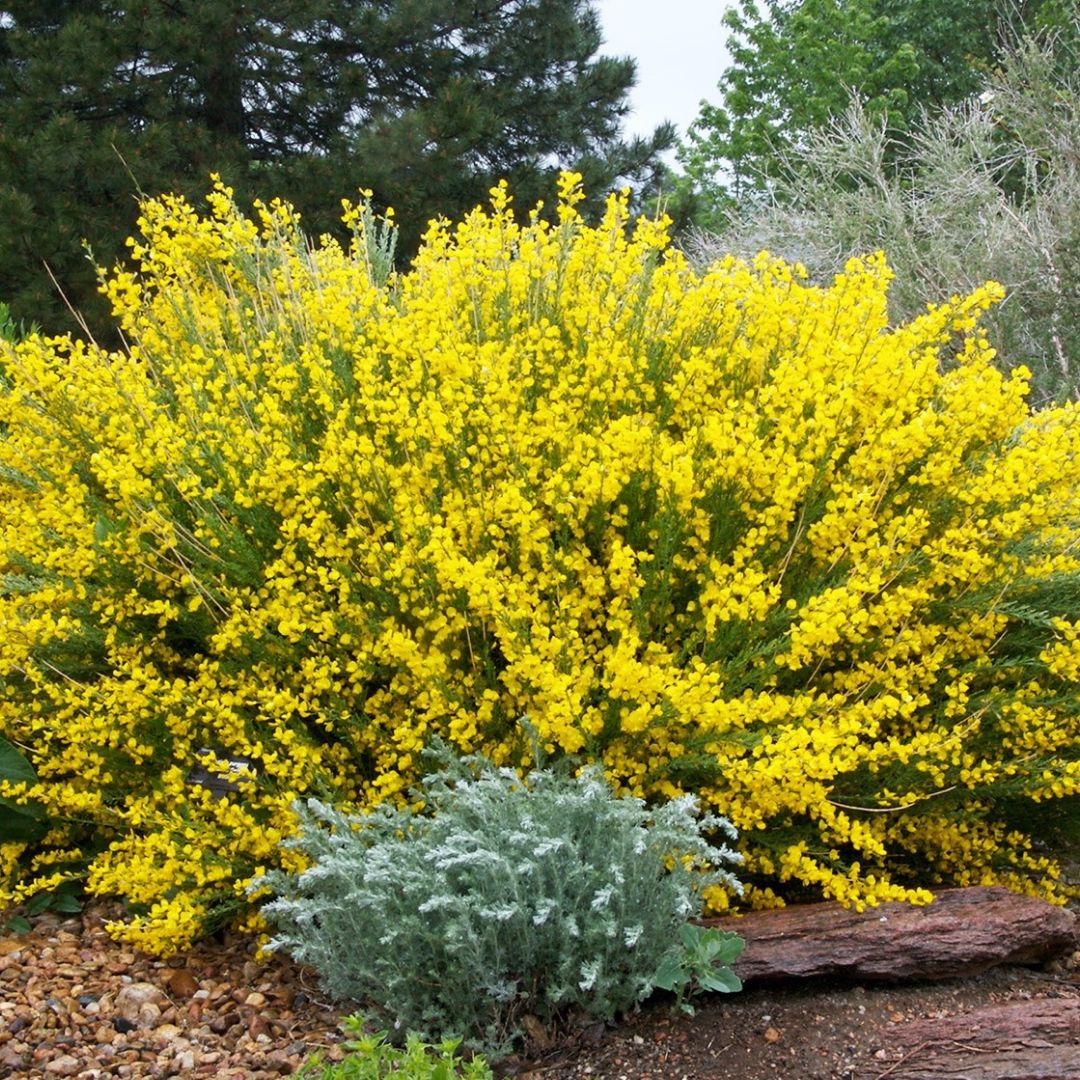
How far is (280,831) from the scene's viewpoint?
10.4 ft

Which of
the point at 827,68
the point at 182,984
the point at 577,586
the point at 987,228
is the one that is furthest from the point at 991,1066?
the point at 827,68

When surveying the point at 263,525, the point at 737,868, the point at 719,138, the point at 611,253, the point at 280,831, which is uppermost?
the point at 719,138

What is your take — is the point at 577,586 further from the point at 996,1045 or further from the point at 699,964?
the point at 996,1045

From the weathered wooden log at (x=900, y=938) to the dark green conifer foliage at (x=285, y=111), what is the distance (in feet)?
30.3

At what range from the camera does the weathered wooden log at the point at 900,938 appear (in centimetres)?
269

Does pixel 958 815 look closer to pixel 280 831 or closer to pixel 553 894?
pixel 553 894

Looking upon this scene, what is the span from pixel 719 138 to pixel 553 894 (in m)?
24.7

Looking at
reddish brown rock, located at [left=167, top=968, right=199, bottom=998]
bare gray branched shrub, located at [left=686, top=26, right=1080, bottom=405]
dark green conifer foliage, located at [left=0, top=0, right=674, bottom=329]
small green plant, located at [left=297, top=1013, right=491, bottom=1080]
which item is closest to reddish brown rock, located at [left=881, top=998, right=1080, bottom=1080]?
small green plant, located at [left=297, top=1013, right=491, bottom=1080]

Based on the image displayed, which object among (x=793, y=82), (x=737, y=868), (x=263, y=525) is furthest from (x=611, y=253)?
(x=793, y=82)

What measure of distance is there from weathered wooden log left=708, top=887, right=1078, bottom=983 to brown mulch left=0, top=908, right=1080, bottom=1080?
0.06 metres

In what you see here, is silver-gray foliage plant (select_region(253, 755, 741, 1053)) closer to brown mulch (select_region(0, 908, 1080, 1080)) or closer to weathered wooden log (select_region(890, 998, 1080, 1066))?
brown mulch (select_region(0, 908, 1080, 1080))

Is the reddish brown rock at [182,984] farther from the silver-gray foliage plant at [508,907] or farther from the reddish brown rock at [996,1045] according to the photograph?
the reddish brown rock at [996,1045]

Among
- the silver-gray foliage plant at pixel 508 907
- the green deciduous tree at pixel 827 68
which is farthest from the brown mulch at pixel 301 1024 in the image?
the green deciduous tree at pixel 827 68

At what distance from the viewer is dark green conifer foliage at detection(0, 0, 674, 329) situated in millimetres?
10578
